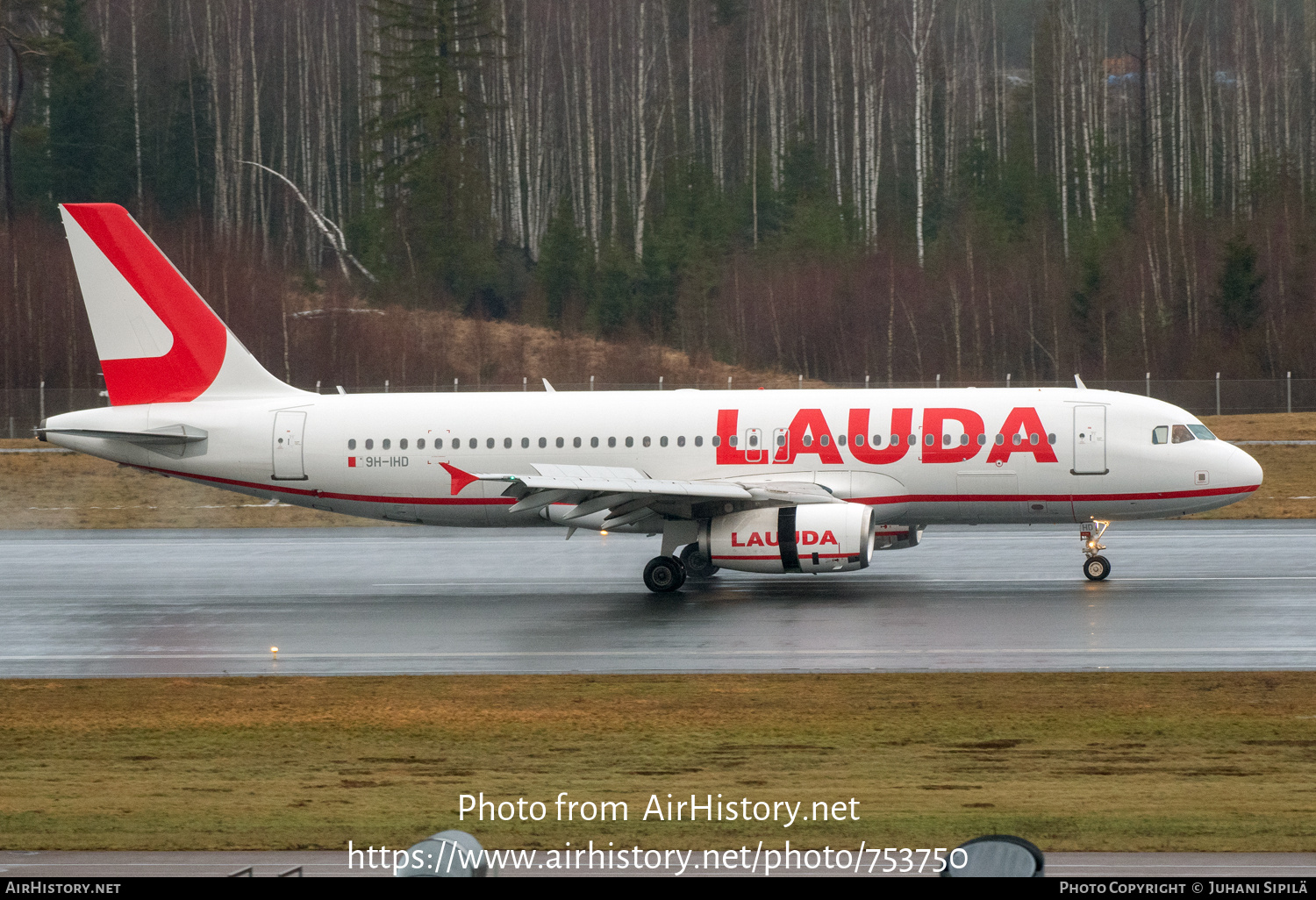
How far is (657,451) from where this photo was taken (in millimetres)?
26516

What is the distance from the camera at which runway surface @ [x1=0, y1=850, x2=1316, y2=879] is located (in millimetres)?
9578

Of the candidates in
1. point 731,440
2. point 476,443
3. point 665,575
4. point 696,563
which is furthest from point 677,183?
point 665,575

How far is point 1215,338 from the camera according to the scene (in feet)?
208

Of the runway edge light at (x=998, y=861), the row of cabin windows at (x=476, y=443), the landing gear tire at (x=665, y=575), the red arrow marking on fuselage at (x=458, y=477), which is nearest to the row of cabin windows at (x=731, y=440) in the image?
the row of cabin windows at (x=476, y=443)

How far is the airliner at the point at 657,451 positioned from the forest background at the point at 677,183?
3463cm

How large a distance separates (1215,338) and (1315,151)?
22127 mm

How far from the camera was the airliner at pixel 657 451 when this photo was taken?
24594mm

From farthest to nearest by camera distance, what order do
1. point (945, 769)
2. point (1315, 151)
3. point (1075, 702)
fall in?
point (1315, 151)
point (1075, 702)
point (945, 769)

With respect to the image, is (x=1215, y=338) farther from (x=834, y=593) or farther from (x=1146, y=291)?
(x=834, y=593)

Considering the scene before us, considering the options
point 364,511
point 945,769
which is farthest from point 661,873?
point 364,511

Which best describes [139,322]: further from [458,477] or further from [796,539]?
[796,539]

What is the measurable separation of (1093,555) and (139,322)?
18.5 meters

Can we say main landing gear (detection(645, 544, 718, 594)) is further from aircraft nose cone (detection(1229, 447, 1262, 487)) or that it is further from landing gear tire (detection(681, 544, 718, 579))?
aircraft nose cone (detection(1229, 447, 1262, 487))

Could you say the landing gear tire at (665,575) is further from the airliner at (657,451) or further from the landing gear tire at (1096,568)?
the landing gear tire at (1096,568)
